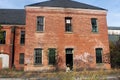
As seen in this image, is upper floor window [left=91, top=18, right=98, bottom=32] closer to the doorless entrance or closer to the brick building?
the brick building

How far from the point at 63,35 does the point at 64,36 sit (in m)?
0.19

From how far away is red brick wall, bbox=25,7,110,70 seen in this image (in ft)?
84.9

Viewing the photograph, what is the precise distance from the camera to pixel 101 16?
2828 cm

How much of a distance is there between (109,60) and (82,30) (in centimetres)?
562

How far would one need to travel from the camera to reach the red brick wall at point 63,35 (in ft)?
84.9

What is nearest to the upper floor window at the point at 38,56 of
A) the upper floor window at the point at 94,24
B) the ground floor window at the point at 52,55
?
the ground floor window at the point at 52,55

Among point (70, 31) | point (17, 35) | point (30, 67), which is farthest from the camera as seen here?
point (17, 35)

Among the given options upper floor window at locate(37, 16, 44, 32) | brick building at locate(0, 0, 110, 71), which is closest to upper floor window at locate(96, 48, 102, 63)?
brick building at locate(0, 0, 110, 71)

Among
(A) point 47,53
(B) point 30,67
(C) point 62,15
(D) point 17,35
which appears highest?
(C) point 62,15

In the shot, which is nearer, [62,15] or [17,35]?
[62,15]

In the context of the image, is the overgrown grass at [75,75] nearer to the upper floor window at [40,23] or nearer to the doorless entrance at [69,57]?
the doorless entrance at [69,57]

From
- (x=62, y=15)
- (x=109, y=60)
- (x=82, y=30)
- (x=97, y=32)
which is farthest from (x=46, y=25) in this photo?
(x=109, y=60)

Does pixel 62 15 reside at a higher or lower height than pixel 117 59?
higher

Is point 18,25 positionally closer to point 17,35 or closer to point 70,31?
point 17,35
